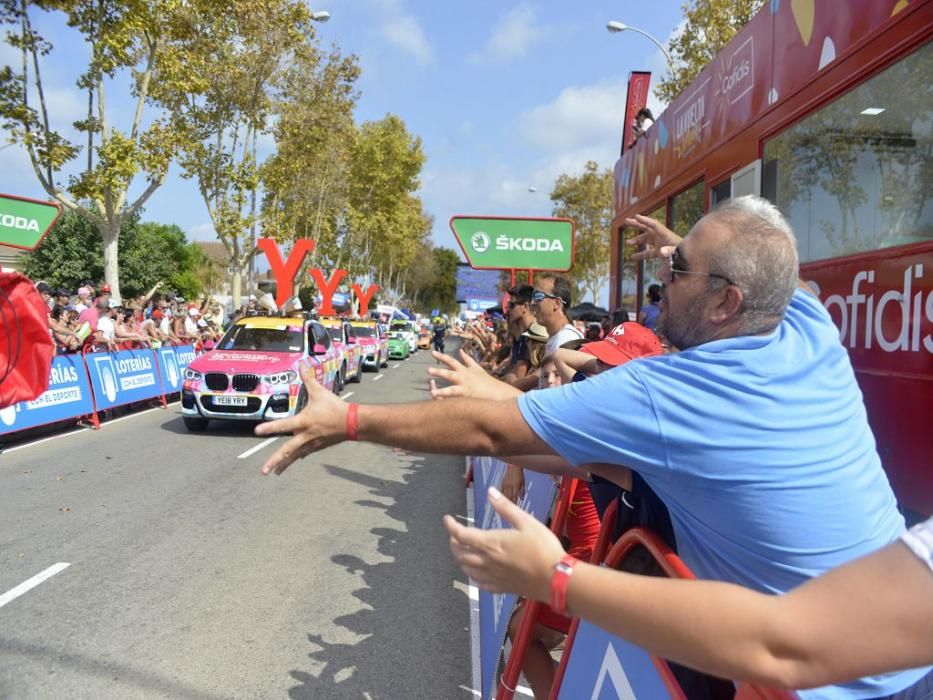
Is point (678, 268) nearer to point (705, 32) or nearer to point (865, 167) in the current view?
point (865, 167)

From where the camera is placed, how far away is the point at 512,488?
3939 mm

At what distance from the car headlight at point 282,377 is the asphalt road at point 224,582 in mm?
2053

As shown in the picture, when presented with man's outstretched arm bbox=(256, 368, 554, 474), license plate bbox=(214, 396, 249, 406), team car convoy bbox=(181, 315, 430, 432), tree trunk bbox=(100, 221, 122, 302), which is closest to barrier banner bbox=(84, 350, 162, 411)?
team car convoy bbox=(181, 315, 430, 432)

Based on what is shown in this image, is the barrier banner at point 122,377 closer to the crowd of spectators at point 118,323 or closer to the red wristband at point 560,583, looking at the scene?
the crowd of spectators at point 118,323

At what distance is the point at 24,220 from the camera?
11047 millimetres

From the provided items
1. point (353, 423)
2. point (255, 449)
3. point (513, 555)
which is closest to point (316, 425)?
point (353, 423)

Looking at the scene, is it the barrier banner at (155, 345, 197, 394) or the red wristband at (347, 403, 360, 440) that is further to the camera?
the barrier banner at (155, 345, 197, 394)

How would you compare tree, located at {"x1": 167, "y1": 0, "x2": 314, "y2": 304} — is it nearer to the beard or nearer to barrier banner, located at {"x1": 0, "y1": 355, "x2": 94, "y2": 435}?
barrier banner, located at {"x1": 0, "y1": 355, "x2": 94, "y2": 435}

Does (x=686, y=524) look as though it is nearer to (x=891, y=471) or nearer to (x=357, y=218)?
(x=891, y=471)

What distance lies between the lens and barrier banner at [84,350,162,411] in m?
11.7

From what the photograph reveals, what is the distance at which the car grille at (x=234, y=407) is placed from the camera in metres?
10.6

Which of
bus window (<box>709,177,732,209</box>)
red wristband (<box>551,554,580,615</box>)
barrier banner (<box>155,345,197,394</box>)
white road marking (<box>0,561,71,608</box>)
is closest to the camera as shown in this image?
red wristband (<box>551,554,580,615</box>)

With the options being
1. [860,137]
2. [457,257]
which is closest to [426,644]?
[860,137]

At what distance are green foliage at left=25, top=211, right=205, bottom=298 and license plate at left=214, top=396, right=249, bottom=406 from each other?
27766mm
